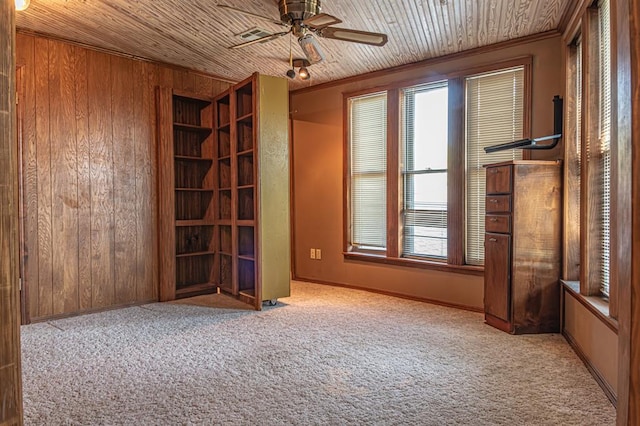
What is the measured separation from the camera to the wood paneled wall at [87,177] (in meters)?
3.64

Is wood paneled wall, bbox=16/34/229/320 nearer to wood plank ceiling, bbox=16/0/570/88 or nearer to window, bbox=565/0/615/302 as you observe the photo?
wood plank ceiling, bbox=16/0/570/88

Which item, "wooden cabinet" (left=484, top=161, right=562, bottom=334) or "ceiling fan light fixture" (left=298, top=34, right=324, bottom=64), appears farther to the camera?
"wooden cabinet" (left=484, top=161, right=562, bottom=334)

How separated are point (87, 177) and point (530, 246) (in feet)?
12.9

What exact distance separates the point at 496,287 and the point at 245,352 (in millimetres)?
2029

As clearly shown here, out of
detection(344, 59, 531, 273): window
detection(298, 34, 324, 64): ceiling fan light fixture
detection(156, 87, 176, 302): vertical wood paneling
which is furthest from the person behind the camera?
detection(156, 87, 176, 302): vertical wood paneling

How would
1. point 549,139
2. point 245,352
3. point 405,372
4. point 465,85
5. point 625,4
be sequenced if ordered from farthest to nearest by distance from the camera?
point 465,85
point 549,139
point 245,352
point 405,372
point 625,4

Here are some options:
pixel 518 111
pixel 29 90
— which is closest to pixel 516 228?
pixel 518 111

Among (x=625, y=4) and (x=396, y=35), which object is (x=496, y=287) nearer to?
(x=396, y=35)

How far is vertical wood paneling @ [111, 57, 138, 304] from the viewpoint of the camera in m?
4.16

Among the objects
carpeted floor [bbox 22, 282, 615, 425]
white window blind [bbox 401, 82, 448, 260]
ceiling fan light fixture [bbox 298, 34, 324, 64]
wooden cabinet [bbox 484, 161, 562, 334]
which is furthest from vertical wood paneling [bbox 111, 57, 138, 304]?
wooden cabinet [bbox 484, 161, 562, 334]

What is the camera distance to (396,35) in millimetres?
3688

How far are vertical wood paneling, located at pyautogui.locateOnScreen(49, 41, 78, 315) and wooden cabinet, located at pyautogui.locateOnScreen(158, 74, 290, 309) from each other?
2.71 ft

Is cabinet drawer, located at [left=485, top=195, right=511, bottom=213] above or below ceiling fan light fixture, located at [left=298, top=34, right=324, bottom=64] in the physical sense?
below

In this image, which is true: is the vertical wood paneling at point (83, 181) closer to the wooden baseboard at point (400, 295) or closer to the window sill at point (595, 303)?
the wooden baseboard at point (400, 295)
